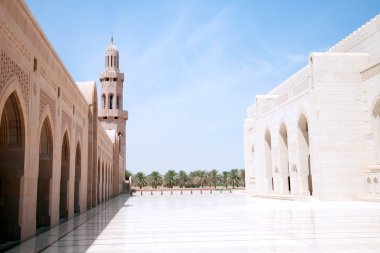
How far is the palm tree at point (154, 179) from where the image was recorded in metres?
58.7

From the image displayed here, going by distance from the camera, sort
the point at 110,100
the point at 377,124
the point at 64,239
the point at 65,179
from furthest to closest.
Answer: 1. the point at 110,100
2. the point at 377,124
3. the point at 65,179
4. the point at 64,239

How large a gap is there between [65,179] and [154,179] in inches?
1915

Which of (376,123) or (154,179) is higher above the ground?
(376,123)

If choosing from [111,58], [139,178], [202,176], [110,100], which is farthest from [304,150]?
[202,176]

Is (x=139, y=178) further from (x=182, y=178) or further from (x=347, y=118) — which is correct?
(x=347, y=118)

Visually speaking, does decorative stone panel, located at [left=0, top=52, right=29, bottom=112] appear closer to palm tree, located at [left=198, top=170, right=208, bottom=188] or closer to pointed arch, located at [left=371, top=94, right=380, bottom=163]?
pointed arch, located at [left=371, top=94, right=380, bottom=163]

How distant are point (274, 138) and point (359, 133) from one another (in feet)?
22.7

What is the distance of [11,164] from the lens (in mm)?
6566

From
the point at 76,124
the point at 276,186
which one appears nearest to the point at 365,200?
the point at 276,186

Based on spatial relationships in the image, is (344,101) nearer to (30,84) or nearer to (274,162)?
(274,162)

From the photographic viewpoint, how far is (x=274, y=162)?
23547 millimetres

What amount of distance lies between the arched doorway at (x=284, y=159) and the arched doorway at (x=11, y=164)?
17.7 m

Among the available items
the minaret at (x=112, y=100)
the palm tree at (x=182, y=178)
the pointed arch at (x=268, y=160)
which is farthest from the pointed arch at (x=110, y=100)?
the palm tree at (x=182, y=178)

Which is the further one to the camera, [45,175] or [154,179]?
[154,179]
